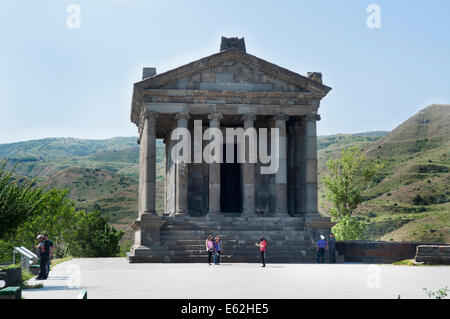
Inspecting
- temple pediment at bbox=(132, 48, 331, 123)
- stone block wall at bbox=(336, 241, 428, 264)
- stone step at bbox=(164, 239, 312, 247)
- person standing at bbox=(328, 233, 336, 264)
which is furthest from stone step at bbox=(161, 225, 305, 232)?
temple pediment at bbox=(132, 48, 331, 123)

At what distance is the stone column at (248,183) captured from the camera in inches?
1409

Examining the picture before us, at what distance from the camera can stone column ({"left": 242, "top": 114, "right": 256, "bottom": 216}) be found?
35781 millimetres

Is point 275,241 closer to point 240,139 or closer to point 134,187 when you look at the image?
point 240,139

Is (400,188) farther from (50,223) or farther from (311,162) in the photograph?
(311,162)

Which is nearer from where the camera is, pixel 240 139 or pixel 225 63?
pixel 225 63

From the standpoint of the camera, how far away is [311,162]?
36.4 m

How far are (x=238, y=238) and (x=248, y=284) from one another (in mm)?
14380

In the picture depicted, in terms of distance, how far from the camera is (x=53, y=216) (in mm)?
53219

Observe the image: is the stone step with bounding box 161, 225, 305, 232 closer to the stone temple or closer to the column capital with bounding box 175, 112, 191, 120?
the stone temple

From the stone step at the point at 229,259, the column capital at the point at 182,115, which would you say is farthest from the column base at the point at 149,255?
the column capital at the point at 182,115

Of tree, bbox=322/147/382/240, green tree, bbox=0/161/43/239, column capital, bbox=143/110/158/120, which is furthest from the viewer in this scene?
tree, bbox=322/147/382/240

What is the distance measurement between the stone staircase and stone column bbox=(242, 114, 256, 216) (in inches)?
26.0

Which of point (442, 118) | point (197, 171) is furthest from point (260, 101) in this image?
point (442, 118)
